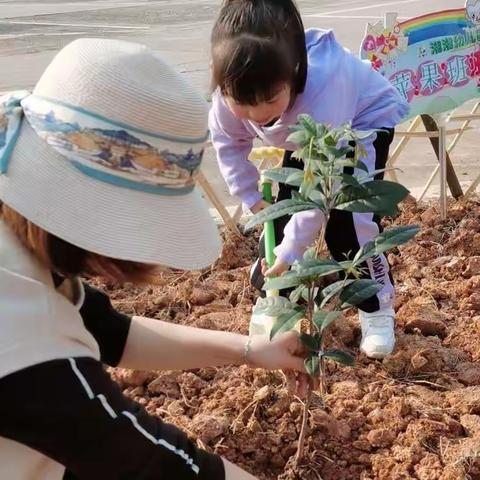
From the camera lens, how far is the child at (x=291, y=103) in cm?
200

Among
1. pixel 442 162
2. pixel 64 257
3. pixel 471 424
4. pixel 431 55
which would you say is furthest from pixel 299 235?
pixel 431 55

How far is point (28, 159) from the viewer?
118 centimetres

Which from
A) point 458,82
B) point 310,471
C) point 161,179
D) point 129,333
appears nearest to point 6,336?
point 161,179

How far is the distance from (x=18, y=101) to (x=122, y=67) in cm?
17

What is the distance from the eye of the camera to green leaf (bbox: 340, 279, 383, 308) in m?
1.80

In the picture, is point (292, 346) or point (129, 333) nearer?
point (129, 333)

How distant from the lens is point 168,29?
1155 cm

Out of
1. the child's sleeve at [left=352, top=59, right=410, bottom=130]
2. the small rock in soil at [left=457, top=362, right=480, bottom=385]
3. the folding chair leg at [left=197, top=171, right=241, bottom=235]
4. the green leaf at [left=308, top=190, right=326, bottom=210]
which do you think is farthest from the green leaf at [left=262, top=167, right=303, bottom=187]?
the folding chair leg at [left=197, top=171, right=241, bottom=235]

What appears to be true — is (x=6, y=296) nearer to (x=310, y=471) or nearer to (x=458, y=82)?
(x=310, y=471)

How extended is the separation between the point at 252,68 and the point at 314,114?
0.94ft

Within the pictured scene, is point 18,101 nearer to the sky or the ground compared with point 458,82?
nearer to the sky

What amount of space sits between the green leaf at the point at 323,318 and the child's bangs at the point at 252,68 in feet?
1.85

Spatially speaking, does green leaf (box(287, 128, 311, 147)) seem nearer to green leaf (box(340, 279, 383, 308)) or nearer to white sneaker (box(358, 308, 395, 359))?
green leaf (box(340, 279, 383, 308))

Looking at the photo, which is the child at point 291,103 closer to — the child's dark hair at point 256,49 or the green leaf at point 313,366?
the child's dark hair at point 256,49
